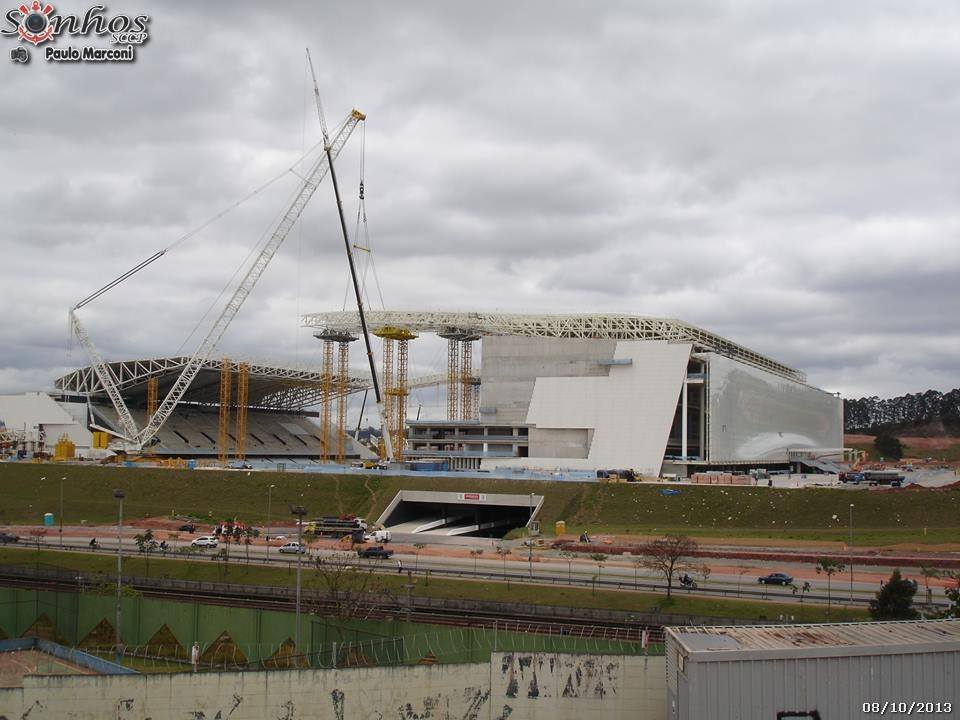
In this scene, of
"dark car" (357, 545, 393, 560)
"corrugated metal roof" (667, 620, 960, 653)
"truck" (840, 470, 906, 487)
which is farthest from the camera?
"truck" (840, 470, 906, 487)

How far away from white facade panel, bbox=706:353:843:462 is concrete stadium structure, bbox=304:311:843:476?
28cm

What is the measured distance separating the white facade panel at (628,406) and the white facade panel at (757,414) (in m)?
7.42

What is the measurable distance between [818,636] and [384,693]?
12.9 metres

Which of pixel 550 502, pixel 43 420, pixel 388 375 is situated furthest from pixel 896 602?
pixel 43 420

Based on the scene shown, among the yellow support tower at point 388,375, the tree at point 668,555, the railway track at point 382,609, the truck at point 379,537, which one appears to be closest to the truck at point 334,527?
the truck at point 379,537

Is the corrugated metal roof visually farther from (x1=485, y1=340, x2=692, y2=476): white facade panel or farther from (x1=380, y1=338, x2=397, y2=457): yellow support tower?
(x1=380, y1=338, x2=397, y2=457): yellow support tower

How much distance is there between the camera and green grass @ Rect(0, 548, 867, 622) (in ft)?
135

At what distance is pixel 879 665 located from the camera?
71.2 ft

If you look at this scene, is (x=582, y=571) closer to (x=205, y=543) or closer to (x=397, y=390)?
(x=205, y=543)

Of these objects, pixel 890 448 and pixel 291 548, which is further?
pixel 890 448

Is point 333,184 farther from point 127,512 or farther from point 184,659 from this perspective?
point 184,659

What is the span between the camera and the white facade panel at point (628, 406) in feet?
331

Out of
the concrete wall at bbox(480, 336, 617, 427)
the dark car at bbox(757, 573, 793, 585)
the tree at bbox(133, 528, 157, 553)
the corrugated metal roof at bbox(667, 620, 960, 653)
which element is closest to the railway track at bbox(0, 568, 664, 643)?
the tree at bbox(133, 528, 157, 553)

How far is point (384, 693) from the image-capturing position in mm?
25766
